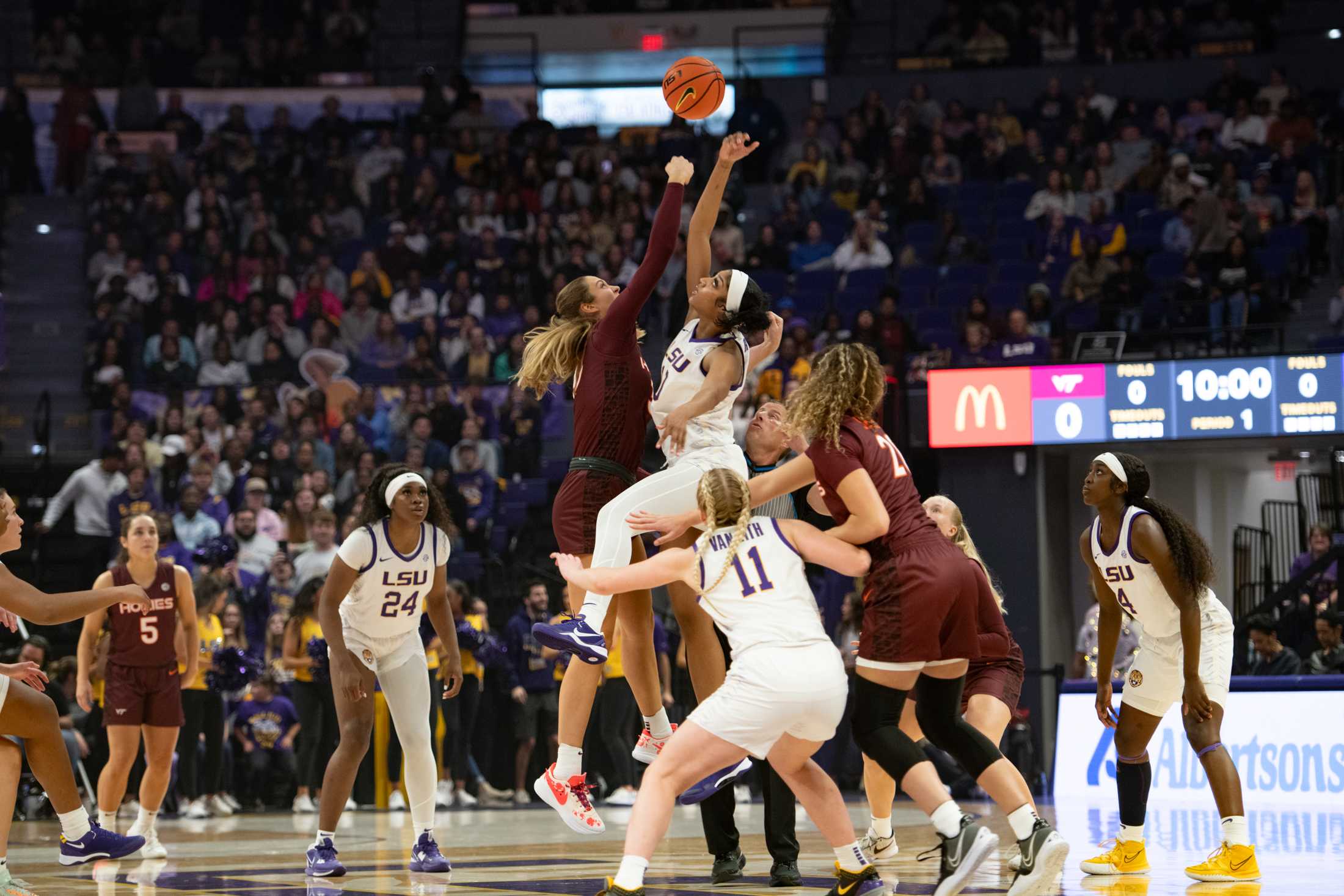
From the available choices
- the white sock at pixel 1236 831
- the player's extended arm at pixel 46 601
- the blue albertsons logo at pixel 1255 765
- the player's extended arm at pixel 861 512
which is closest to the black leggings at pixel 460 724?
the blue albertsons logo at pixel 1255 765

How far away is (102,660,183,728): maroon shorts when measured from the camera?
9.68 m

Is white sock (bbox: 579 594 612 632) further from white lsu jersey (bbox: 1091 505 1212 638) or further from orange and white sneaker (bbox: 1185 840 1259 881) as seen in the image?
orange and white sneaker (bbox: 1185 840 1259 881)

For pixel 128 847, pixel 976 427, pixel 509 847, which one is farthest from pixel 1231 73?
pixel 128 847

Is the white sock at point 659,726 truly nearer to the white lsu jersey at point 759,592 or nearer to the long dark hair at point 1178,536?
the white lsu jersey at point 759,592

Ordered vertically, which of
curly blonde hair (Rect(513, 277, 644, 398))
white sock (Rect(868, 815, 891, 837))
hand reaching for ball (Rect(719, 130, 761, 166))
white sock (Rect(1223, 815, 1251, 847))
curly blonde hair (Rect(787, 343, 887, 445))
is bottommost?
white sock (Rect(868, 815, 891, 837))

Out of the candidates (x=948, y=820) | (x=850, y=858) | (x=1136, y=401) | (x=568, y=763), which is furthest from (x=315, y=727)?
(x=948, y=820)

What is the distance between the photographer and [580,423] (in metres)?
7.17

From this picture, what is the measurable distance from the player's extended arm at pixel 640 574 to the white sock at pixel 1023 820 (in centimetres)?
156

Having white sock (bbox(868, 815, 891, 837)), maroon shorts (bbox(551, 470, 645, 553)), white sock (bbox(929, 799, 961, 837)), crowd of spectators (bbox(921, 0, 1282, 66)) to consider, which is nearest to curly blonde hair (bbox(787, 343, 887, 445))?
maroon shorts (bbox(551, 470, 645, 553))

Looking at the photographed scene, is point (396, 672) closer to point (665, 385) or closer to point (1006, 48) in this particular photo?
point (665, 385)

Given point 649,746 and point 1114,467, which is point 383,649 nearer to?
point 649,746

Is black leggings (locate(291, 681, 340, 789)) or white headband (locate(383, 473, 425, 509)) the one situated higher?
white headband (locate(383, 473, 425, 509))

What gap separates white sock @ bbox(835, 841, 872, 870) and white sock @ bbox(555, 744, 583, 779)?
4.52 ft

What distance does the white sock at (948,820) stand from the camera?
579cm
